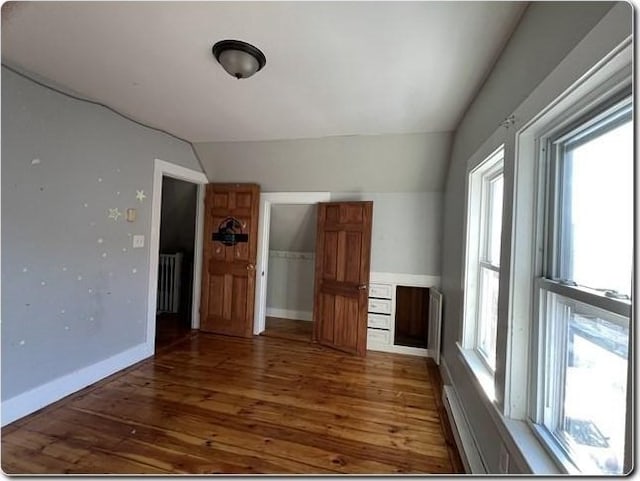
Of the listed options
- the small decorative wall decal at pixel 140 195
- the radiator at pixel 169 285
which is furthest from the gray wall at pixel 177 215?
the small decorative wall decal at pixel 140 195

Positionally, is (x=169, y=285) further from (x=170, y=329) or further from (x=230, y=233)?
(x=230, y=233)

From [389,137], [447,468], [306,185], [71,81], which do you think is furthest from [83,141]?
[447,468]

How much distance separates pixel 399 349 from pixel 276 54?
320cm

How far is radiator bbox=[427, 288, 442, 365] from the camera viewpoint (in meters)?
3.09

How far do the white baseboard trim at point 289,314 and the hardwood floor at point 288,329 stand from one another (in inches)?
3.5

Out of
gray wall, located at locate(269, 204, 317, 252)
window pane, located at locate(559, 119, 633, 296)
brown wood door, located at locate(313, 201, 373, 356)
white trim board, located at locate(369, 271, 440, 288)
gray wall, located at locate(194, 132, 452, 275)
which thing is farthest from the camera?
gray wall, located at locate(269, 204, 317, 252)

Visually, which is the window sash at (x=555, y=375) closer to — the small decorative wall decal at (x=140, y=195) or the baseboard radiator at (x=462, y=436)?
the baseboard radiator at (x=462, y=436)

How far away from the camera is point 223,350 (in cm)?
335

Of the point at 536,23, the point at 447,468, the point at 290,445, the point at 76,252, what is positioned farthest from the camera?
the point at 76,252

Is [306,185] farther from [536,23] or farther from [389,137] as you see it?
[536,23]

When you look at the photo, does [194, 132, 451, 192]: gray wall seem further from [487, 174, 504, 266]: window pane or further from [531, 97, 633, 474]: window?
[531, 97, 633, 474]: window

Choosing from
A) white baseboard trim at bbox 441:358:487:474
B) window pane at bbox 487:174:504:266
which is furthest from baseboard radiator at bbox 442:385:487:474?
window pane at bbox 487:174:504:266

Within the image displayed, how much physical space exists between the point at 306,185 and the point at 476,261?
86.2 inches

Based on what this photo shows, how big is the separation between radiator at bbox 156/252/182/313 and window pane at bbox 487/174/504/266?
171 inches
